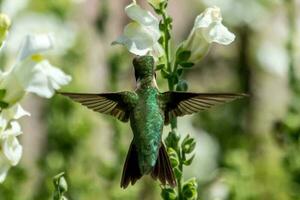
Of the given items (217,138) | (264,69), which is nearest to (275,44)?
A: (264,69)

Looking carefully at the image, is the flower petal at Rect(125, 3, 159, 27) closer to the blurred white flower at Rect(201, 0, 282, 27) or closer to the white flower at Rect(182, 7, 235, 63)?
the white flower at Rect(182, 7, 235, 63)

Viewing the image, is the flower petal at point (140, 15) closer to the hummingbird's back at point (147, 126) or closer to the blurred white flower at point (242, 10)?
the hummingbird's back at point (147, 126)

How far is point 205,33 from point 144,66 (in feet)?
0.59

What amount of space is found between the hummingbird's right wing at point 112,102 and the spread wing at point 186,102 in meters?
0.06

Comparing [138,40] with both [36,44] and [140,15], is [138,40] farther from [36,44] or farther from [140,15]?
[36,44]

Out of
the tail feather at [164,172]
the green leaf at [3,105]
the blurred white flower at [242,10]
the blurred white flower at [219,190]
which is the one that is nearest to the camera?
the tail feather at [164,172]

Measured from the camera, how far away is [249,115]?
4.39m

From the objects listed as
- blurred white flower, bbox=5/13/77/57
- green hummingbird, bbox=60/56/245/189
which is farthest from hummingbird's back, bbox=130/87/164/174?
blurred white flower, bbox=5/13/77/57

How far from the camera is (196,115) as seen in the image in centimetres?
418

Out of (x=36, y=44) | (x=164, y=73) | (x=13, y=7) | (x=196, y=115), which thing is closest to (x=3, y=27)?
(x=36, y=44)

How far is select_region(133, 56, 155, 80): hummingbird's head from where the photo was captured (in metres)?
1.74

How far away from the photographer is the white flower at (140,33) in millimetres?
1785

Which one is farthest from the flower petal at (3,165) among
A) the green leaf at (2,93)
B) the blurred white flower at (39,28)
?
the blurred white flower at (39,28)

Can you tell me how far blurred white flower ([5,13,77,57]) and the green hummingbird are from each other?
2.00 m
